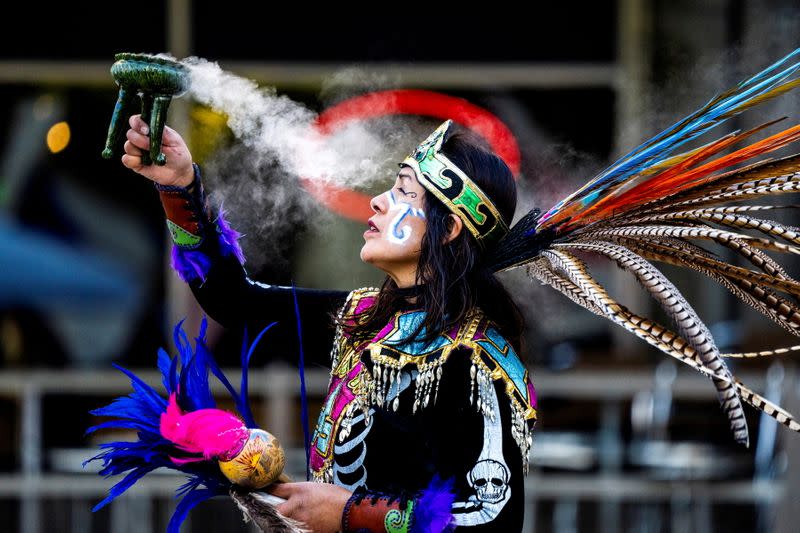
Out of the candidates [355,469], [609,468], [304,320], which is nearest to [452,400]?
[355,469]

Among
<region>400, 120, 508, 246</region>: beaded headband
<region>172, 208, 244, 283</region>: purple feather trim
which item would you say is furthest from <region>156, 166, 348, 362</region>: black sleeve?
<region>400, 120, 508, 246</region>: beaded headband

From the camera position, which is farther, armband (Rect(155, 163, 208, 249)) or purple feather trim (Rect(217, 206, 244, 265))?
purple feather trim (Rect(217, 206, 244, 265))

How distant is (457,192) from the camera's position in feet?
9.54

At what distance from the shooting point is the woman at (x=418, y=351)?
2.64m

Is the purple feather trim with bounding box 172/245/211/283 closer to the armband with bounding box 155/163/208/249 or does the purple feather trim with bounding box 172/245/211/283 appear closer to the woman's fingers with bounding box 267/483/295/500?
the armband with bounding box 155/163/208/249

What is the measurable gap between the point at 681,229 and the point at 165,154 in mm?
1178

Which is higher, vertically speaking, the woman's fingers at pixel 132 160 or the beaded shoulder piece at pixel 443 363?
the woman's fingers at pixel 132 160

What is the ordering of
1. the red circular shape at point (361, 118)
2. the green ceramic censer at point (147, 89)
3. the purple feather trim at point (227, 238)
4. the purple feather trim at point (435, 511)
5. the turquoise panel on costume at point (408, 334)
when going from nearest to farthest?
the purple feather trim at point (435, 511), the green ceramic censer at point (147, 89), the turquoise panel on costume at point (408, 334), the purple feather trim at point (227, 238), the red circular shape at point (361, 118)

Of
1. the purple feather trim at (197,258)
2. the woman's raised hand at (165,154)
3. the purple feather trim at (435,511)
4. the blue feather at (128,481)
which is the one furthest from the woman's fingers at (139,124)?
the purple feather trim at (435,511)

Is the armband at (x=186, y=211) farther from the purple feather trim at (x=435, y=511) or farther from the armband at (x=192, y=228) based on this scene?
the purple feather trim at (x=435, y=511)

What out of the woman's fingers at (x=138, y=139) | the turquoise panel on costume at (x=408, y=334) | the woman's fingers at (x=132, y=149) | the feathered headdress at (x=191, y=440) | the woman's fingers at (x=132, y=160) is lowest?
the feathered headdress at (x=191, y=440)

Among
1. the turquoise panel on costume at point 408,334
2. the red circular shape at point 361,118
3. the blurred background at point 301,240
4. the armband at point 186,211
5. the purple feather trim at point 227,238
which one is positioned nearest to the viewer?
the turquoise panel on costume at point 408,334

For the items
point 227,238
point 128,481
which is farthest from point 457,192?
point 128,481

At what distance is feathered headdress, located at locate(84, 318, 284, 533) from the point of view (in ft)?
8.64
